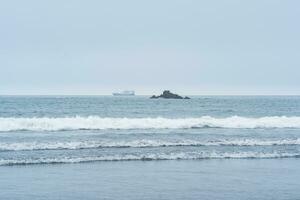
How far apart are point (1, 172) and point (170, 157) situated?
587 cm

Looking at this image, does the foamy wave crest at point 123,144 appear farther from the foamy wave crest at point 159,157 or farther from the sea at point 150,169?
the foamy wave crest at point 159,157

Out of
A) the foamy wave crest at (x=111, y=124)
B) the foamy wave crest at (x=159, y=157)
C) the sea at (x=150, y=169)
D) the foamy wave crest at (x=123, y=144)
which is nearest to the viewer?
the sea at (x=150, y=169)

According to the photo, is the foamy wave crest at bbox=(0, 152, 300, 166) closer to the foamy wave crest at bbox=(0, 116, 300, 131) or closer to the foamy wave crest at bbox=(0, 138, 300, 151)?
the foamy wave crest at bbox=(0, 138, 300, 151)

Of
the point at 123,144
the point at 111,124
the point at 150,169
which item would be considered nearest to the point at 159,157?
the point at 150,169

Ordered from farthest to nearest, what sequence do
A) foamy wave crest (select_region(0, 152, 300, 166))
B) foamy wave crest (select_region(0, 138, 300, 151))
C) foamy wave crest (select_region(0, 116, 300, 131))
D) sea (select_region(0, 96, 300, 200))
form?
foamy wave crest (select_region(0, 116, 300, 131))
foamy wave crest (select_region(0, 138, 300, 151))
foamy wave crest (select_region(0, 152, 300, 166))
sea (select_region(0, 96, 300, 200))

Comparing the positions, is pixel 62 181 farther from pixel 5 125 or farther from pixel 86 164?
pixel 5 125

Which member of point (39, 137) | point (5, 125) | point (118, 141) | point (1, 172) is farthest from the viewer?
point (5, 125)

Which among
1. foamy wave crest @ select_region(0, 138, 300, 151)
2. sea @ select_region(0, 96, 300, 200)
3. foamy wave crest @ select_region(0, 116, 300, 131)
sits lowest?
sea @ select_region(0, 96, 300, 200)

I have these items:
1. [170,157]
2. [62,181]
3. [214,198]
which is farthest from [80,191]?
[170,157]

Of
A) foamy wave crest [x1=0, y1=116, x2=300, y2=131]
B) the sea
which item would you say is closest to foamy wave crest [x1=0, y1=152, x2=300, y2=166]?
the sea

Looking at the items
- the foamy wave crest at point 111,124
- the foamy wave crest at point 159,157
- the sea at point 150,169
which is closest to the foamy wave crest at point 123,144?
the sea at point 150,169

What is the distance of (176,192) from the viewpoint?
12.3 m

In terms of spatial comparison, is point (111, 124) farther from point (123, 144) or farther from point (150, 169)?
point (150, 169)

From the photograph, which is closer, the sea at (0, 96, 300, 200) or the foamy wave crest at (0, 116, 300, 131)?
the sea at (0, 96, 300, 200)
